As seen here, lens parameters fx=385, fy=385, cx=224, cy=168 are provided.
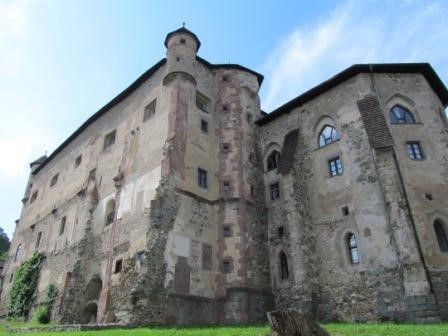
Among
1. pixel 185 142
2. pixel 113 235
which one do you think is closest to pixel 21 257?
pixel 113 235

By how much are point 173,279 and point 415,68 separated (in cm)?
1838

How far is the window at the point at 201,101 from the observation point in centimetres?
2750

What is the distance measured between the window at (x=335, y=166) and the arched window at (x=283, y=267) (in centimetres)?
551

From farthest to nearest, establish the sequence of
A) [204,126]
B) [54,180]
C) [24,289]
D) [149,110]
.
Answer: [54,180], [24,289], [149,110], [204,126]

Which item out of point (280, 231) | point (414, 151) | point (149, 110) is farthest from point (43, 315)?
point (414, 151)

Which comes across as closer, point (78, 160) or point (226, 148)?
point (226, 148)

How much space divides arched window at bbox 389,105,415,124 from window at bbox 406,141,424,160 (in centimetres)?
145

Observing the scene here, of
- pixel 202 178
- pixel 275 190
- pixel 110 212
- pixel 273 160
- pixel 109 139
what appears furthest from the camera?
pixel 109 139

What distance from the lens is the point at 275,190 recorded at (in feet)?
82.6

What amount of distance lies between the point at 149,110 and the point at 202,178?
Result: 23.5 feet

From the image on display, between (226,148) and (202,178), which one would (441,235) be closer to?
(202,178)

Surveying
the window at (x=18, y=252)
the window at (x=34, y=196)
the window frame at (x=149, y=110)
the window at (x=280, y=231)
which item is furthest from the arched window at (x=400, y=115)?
the window at (x=18, y=252)

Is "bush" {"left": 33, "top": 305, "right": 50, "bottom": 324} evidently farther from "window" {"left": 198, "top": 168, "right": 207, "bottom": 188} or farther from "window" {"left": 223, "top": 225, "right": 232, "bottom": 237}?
"window" {"left": 198, "top": 168, "right": 207, "bottom": 188}

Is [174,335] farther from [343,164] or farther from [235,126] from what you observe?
[235,126]
